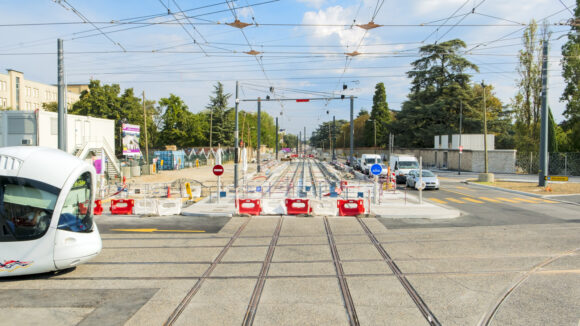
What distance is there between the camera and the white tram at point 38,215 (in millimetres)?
7805

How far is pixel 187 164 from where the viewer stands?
5572cm

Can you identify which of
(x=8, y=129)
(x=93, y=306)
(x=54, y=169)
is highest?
(x=8, y=129)

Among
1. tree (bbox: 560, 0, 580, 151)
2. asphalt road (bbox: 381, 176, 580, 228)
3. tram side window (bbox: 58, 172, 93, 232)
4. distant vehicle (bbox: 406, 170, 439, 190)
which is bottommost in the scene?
asphalt road (bbox: 381, 176, 580, 228)

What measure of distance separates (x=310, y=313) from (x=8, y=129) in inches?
1203

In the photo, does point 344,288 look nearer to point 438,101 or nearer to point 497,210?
point 497,210

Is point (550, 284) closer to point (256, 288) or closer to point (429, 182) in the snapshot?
point (256, 288)

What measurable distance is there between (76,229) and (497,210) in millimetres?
17659

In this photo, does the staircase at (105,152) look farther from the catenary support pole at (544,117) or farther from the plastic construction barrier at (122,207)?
the catenary support pole at (544,117)

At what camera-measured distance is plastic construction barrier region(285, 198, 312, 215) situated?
16984 mm

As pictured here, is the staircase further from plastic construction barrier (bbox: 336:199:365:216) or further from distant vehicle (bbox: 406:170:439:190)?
distant vehicle (bbox: 406:170:439:190)

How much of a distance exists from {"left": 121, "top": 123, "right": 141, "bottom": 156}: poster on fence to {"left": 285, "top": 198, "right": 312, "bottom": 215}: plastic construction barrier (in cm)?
2529

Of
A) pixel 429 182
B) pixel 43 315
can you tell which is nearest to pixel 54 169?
pixel 43 315

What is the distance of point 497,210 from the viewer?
1828 cm

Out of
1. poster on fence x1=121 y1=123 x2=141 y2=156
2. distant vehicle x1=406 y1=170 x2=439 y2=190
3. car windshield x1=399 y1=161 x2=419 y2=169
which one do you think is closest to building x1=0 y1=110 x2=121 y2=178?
poster on fence x1=121 y1=123 x2=141 y2=156
